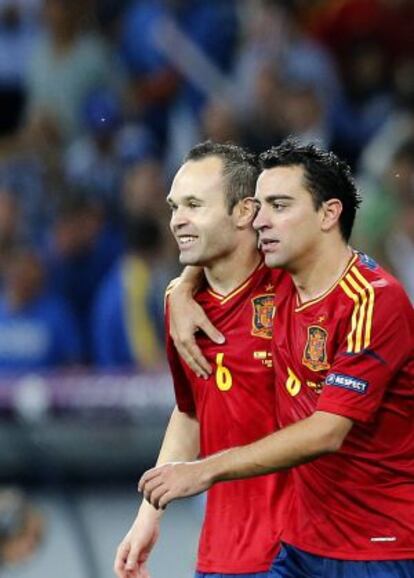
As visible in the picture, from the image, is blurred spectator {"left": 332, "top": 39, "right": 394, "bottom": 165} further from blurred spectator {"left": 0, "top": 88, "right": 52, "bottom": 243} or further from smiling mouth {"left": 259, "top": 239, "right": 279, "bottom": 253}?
smiling mouth {"left": 259, "top": 239, "right": 279, "bottom": 253}

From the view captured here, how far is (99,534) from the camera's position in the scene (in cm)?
883

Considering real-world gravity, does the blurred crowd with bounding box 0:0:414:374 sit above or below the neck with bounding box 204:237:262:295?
above

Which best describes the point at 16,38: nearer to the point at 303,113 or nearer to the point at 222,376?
the point at 303,113

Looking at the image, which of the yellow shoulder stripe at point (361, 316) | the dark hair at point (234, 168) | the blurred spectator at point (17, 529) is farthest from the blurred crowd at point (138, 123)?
the yellow shoulder stripe at point (361, 316)

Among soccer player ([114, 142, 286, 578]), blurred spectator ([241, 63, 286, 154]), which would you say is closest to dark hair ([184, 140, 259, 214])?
soccer player ([114, 142, 286, 578])

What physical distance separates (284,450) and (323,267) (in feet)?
1.88

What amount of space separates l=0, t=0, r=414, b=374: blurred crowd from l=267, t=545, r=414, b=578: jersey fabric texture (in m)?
4.57

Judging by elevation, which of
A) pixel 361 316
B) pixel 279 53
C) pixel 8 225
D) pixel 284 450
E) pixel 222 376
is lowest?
pixel 284 450

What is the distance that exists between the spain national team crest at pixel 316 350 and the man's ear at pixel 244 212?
1.79 ft

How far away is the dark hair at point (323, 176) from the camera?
513 centimetres

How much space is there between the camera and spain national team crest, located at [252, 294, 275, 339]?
5484 mm

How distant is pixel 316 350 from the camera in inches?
201

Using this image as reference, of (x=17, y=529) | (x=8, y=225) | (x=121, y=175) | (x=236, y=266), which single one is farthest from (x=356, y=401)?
(x=121, y=175)

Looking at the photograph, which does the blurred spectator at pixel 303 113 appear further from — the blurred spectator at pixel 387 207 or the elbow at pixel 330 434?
the elbow at pixel 330 434
